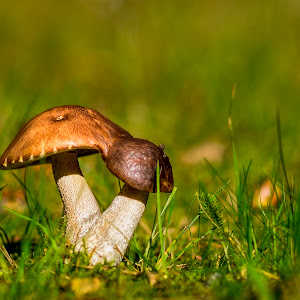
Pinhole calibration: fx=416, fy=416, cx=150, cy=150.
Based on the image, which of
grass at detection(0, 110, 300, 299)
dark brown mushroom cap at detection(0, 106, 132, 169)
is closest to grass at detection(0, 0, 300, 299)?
grass at detection(0, 110, 300, 299)

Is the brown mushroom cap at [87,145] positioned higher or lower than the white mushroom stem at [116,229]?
higher

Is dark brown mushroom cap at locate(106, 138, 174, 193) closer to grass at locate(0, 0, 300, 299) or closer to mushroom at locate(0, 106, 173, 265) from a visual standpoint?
mushroom at locate(0, 106, 173, 265)

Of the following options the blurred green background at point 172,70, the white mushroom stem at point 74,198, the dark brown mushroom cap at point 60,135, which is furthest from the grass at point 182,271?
the blurred green background at point 172,70

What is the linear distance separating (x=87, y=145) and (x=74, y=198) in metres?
0.42

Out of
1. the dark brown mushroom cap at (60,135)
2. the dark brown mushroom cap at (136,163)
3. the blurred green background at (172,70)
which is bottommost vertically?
the dark brown mushroom cap at (136,163)

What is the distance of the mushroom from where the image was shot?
179 centimetres

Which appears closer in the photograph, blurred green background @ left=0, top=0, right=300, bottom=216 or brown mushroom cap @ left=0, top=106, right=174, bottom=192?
brown mushroom cap @ left=0, top=106, right=174, bottom=192

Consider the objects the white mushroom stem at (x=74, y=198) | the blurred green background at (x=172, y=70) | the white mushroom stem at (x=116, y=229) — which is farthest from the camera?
the blurred green background at (x=172, y=70)

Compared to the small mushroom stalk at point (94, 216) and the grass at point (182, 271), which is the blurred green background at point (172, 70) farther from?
the grass at point (182, 271)

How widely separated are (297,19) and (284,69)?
2585mm

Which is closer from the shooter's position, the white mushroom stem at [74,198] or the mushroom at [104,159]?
the mushroom at [104,159]

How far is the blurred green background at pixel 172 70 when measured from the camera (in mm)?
4973

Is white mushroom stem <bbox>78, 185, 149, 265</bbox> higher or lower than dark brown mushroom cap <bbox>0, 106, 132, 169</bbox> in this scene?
lower

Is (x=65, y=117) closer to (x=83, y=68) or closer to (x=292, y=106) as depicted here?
(x=292, y=106)
